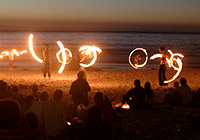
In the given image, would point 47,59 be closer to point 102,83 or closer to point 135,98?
point 102,83

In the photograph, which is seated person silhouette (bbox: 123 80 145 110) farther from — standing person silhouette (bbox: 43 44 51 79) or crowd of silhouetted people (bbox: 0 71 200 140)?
standing person silhouette (bbox: 43 44 51 79)

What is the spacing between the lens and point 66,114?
338 inches

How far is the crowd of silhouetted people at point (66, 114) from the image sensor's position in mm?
5273

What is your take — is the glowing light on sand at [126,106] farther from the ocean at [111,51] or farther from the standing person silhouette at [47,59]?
the ocean at [111,51]

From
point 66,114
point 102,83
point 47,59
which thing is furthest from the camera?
point 47,59

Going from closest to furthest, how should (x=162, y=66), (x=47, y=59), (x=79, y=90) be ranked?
(x=79, y=90), (x=162, y=66), (x=47, y=59)

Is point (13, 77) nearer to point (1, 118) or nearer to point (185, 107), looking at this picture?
point (185, 107)

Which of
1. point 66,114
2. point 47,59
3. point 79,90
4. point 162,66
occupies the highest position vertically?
point 47,59

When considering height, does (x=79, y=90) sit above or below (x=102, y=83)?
above

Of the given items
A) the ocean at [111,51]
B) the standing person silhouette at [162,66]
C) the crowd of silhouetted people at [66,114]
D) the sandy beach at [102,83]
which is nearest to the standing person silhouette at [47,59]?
the sandy beach at [102,83]

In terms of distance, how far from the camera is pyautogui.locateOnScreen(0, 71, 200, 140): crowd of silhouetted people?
5.27 meters

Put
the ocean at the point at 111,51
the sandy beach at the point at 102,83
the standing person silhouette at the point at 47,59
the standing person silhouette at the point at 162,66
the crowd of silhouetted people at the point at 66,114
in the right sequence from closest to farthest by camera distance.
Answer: the crowd of silhouetted people at the point at 66,114
the sandy beach at the point at 102,83
the standing person silhouette at the point at 162,66
the standing person silhouette at the point at 47,59
the ocean at the point at 111,51

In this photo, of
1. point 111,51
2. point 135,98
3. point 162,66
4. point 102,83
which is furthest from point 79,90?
point 111,51

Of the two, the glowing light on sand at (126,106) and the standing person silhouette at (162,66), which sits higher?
the standing person silhouette at (162,66)
